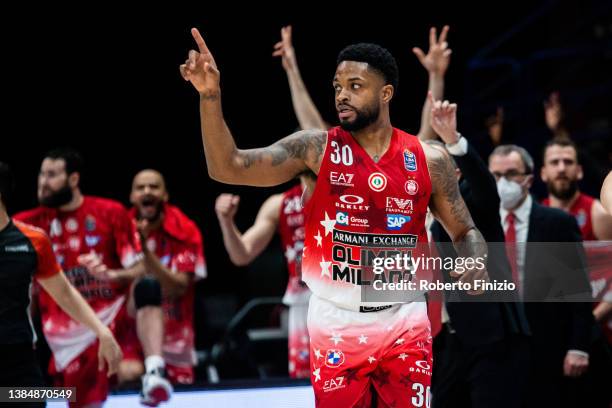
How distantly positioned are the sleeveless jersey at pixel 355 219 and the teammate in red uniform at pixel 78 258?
103 inches

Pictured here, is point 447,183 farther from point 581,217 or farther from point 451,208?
point 581,217

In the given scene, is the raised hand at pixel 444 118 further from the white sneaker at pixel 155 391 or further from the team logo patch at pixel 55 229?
the team logo patch at pixel 55 229

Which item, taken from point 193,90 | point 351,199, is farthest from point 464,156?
point 193,90

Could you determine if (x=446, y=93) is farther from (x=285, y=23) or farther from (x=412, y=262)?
(x=412, y=262)

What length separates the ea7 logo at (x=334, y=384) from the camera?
3389mm

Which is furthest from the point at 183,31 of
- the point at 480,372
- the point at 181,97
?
the point at 480,372

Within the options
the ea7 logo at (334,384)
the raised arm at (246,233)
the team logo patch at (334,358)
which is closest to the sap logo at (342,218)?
the team logo patch at (334,358)

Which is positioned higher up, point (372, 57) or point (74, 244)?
point (372, 57)

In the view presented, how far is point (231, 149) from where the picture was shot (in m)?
3.26

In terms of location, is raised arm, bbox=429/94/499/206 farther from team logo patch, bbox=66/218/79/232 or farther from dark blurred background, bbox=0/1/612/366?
dark blurred background, bbox=0/1/612/366

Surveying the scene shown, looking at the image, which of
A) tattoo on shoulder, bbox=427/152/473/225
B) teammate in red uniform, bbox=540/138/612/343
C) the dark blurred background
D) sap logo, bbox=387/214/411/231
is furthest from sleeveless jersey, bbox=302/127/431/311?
the dark blurred background

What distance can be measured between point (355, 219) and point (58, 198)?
3.07m

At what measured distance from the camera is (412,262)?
3578 millimetres

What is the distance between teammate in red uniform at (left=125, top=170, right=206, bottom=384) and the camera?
649 cm
